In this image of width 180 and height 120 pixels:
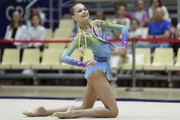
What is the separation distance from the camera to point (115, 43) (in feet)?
40.4

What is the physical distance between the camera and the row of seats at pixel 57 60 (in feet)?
39.2

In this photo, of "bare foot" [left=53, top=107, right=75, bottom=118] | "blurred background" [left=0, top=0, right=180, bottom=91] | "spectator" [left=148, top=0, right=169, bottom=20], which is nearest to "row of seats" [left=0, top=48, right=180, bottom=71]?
"blurred background" [left=0, top=0, right=180, bottom=91]

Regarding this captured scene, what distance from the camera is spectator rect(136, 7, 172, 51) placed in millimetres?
12230

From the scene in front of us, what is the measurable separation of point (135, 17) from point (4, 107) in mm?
6878

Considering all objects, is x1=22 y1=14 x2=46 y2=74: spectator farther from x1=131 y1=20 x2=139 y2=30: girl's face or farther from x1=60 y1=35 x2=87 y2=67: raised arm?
x1=60 y1=35 x2=87 y2=67: raised arm

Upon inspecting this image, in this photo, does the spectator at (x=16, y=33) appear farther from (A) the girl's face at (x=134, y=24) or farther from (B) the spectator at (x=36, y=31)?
(A) the girl's face at (x=134, y=24)

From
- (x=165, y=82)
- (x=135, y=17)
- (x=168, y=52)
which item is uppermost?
(x=135, y=17)

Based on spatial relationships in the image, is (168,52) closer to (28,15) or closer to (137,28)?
(137,28)

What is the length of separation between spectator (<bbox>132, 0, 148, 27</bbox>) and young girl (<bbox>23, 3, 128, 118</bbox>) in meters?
7.13

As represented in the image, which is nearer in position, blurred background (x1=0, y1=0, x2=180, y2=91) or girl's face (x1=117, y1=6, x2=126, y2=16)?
blurred background (x1=0, y1=0, x2=180, y2=91)

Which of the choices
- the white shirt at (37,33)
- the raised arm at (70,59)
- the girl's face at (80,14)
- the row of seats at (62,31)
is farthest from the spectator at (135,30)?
the raised arm at (70,59)

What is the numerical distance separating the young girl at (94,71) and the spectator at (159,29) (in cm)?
598

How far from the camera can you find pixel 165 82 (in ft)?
42.2

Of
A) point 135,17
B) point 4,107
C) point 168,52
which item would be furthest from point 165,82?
point 4,107
